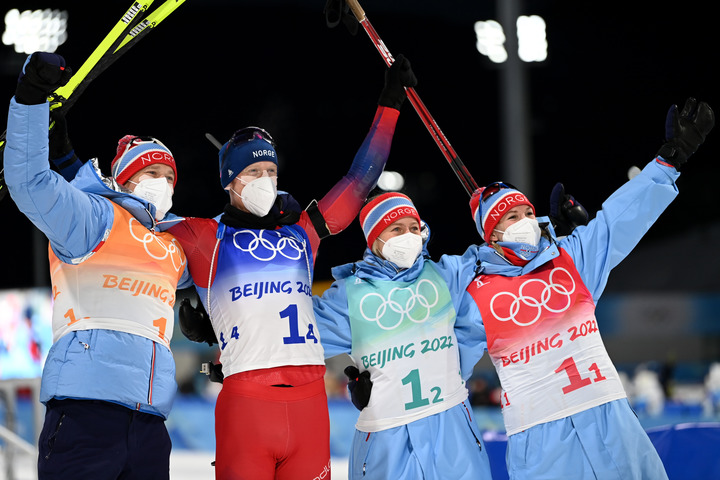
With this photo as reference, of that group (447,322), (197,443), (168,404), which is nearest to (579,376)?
(447,322)

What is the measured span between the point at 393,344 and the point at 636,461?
1.19 m

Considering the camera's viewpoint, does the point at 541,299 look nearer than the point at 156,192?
No

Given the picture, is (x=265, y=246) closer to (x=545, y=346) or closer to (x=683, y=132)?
(x=545, y=346)

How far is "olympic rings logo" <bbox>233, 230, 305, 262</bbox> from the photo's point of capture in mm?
4129

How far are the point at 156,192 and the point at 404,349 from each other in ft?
4.38

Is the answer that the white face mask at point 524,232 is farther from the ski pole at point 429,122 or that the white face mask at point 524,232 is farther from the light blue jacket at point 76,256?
the light blue jacket at point 76,256

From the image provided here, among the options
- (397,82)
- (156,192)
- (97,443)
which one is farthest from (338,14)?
(97,443)

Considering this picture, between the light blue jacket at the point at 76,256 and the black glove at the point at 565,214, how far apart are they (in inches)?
90.5

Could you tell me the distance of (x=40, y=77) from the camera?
334 centimetres

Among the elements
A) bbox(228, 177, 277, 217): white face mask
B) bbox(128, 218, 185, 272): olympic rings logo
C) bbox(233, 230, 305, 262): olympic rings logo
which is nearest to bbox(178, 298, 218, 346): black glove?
bbox(128, 218, 185, 272): olympic rings logo

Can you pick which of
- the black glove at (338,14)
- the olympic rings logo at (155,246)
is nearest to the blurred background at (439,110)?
the black glove at (338,14)

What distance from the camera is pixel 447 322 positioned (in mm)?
4305

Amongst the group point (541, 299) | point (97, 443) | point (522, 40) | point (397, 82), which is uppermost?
point (522, 40)

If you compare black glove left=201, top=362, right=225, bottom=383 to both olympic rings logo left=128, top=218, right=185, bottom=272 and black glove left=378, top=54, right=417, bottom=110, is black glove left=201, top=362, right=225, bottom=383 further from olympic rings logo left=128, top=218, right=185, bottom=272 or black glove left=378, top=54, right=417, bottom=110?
black glove left=378, top=54, right=417, bottom=110
